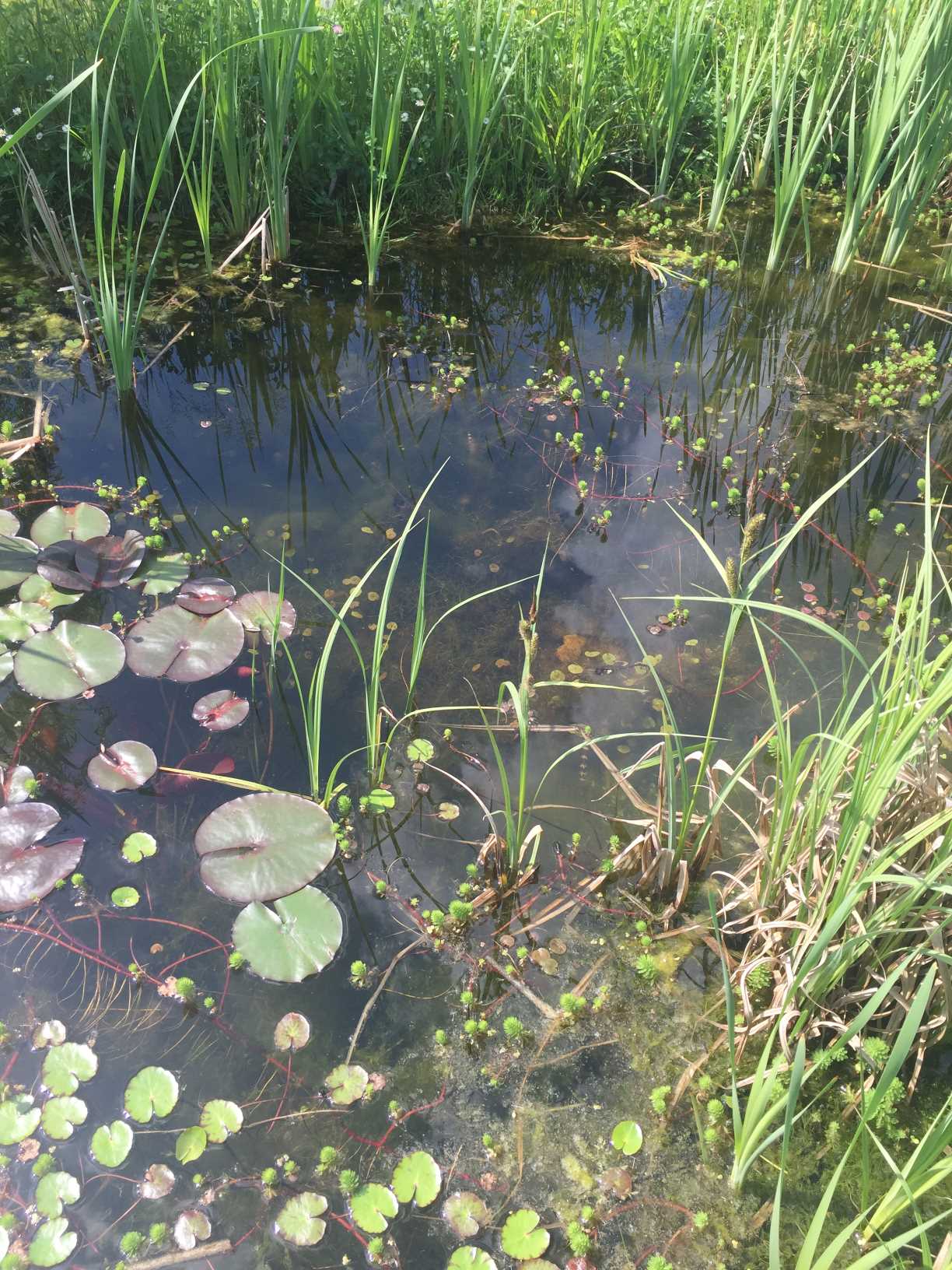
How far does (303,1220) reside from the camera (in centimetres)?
145

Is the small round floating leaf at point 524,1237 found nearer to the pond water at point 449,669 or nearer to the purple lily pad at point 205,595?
the pond water at point 449,669

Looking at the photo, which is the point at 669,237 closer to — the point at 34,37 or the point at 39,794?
the point at 34,37

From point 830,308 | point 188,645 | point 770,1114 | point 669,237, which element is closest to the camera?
point 770,1114

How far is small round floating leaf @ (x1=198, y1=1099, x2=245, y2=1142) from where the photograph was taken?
154 cm

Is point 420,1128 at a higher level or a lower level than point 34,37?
lower

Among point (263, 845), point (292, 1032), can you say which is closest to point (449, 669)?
point (263, 845)

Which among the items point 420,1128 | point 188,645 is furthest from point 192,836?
point 420,1128

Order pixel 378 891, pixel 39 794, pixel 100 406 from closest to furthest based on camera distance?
pixel 378 891 → pixel 39 794 → pixel 100 406

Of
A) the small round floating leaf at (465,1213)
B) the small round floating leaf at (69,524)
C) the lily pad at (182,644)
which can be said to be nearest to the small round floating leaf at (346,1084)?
the small round floating leaf at (465,1213)

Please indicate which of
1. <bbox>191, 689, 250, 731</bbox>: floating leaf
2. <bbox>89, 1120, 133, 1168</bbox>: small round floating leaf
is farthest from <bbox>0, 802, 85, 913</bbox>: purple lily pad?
<bbox>89, 1120, 133, 1168</bbox>: small round floating leaf

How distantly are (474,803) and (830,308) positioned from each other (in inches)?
127

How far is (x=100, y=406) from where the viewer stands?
10.7 feet

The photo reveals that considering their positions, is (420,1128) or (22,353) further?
(22,353)

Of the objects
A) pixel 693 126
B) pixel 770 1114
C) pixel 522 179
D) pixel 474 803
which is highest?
pixel 693 126
